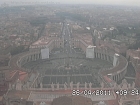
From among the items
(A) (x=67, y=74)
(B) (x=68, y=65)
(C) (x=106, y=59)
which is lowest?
(C) (x=106, y=59)

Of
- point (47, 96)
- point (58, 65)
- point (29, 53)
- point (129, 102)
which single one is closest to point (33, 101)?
point (47, 96)

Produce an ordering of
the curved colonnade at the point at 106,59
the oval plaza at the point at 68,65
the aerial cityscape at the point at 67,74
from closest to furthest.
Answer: the aerial cityscape at the point at 67,74 < the oval plaza at the point at 68,65 < the curved colonnade at the point at 106,59

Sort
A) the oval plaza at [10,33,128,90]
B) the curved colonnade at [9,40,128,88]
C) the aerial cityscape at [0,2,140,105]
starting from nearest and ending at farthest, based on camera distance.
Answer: the aerial cityscape at [0,2,140,105]
the oval plaza at [10,33,128,90]
the curved colonnade at [9,40,128,88]

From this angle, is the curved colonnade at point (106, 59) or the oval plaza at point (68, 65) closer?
the oval plaza at point (68, 65)

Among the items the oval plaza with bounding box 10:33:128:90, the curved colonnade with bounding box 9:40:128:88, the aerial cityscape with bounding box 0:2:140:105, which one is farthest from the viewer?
the curved colonnade with bounding box 9:40:128:88

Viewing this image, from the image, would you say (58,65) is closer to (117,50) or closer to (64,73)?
(64,73)

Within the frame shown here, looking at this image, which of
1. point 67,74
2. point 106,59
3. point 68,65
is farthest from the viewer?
point 106,59

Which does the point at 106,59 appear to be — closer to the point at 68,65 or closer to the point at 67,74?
A: the point at 68,65

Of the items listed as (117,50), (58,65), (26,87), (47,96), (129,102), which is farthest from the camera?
(117,50)

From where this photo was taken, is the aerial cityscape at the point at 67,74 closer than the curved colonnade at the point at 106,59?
Yes

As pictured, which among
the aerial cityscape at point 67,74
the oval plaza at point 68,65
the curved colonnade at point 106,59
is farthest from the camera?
the curved colonnade at point 106,59

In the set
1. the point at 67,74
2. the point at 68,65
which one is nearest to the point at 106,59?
the point at 68,65
